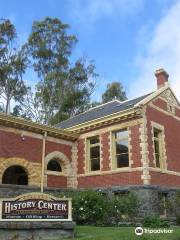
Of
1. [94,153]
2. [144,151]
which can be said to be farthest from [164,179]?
[94,153]

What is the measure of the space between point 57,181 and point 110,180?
3278mm

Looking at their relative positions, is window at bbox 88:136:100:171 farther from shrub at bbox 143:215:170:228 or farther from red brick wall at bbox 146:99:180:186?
shrub at bbox 143:215:170:228

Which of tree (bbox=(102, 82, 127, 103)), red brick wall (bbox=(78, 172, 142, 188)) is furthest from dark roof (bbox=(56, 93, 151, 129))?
tree (bbox=(102, 82, 127, 103))

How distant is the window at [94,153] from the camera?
21297 mm

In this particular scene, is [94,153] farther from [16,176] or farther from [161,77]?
[161,77]

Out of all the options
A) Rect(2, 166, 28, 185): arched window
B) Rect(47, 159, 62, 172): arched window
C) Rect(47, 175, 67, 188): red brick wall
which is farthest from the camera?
Rect(2, 166, 28, 185): arched window

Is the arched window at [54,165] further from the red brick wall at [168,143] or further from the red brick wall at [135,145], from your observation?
the red brick wall at [168,143]

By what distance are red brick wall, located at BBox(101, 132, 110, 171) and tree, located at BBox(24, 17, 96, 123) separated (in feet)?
64.3

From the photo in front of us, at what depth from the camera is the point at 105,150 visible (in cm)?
2062

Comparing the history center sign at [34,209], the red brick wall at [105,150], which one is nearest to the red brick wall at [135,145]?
the red brick wall at [105,150]

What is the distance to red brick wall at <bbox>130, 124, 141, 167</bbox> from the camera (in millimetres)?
18734

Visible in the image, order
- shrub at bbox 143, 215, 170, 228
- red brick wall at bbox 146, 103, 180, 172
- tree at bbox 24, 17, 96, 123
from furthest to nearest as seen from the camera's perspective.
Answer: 1. tree at bbox 24, 17, 96, 123
2. red brick wall at bbox 146, 103, 180, 172
3. shrub at bbox 143, 215, 170, 228

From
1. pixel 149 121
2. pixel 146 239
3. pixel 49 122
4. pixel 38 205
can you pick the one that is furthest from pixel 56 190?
pixel 49 122

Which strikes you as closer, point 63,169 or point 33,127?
point 33,127
